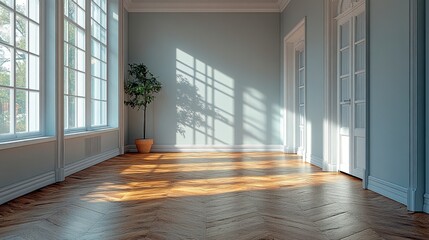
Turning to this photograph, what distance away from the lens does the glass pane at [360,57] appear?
4477 millimetres

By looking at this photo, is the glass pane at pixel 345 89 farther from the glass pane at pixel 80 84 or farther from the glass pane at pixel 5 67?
the glass pane at pixel 5 67

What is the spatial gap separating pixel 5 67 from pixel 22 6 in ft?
2.49

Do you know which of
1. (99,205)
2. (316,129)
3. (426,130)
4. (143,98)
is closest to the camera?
(426,130)

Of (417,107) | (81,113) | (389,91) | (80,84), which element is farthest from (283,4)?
(417,107)

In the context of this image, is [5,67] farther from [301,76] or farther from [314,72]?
[301,76]

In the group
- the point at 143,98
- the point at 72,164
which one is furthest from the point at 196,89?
the point at 72,164

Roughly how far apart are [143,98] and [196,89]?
1.16 m

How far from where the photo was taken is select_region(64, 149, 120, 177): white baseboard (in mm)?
4949

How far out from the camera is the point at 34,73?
415 centimetres

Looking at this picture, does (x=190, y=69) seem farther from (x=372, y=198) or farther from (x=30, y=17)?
(x=372, y=198)

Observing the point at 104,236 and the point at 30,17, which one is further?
the point at 30,17

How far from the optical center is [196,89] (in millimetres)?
8266

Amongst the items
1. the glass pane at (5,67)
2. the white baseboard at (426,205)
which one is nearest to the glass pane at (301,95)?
the white baseboard at (426,205)

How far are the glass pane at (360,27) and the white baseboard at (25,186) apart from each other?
3.96 m
